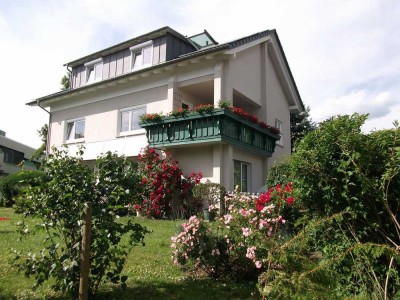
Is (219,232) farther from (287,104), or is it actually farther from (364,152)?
(287,104)

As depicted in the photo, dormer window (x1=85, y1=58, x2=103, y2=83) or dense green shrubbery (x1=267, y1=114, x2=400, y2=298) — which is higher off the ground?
dormer window (x1=85, y1=58, x2=103, y2=83)

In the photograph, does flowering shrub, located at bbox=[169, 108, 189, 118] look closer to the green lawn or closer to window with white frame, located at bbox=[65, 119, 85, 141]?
the green lawn

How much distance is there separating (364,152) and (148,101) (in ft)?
39.4

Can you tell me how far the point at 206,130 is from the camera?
1175 cm

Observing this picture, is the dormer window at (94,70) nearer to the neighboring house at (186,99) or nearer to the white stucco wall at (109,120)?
the neighboring house at (186,99)

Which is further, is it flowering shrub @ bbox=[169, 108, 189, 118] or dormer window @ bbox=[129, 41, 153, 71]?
dormer window @ bbox=[129, 41, 153, 71]

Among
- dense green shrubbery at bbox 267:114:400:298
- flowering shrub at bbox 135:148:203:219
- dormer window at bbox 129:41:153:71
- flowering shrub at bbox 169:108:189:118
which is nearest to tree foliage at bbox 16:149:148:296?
dense green shrubbery at bbox 267:114:400:298

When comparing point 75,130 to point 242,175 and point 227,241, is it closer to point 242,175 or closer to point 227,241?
point 242,175

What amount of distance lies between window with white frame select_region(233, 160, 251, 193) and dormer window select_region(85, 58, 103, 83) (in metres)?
9.78

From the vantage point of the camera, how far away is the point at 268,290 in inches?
128

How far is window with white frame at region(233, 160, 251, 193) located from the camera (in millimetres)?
13336

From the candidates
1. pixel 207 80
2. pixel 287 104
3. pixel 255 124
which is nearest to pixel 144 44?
pixel 207 80

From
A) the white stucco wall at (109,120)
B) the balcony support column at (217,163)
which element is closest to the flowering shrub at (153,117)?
the white stucco wall at (109,120)

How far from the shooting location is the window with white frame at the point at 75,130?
1784cm
